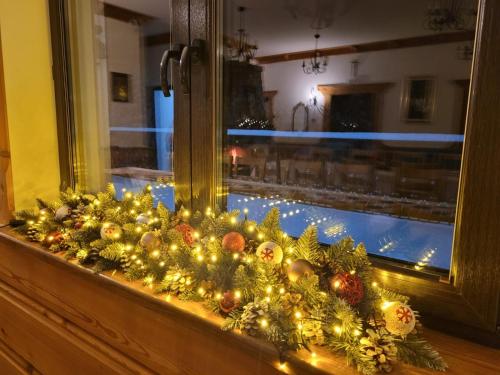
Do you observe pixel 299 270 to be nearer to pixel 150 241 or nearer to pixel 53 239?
pixel 150 241

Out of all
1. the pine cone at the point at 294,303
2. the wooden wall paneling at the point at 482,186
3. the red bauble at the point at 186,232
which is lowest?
the pine cone at the point at 294,303

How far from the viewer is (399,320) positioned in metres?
0.57

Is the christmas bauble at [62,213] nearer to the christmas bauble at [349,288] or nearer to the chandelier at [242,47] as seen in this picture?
the chandelier at [242,47]

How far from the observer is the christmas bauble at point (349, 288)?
0.62m

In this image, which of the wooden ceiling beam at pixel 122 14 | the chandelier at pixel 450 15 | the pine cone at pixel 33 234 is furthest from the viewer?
the wooden ceiling beam at pixel 122 14

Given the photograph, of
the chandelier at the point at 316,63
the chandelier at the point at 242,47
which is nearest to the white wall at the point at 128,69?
the chandelier at the point at 242,47

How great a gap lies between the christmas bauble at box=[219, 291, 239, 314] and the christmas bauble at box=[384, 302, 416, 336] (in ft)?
0.89

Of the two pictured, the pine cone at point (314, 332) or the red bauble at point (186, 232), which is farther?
the red bauble at point (186, 232)

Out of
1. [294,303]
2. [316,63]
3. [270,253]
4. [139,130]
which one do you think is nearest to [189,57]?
[316,63]

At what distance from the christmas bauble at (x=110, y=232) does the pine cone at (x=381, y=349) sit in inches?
25.4

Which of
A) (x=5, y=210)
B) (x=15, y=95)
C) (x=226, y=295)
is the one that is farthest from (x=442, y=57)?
(x=5, y=210)

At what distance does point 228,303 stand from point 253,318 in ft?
0.26

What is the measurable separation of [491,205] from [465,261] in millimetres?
111

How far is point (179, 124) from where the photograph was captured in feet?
3.42
